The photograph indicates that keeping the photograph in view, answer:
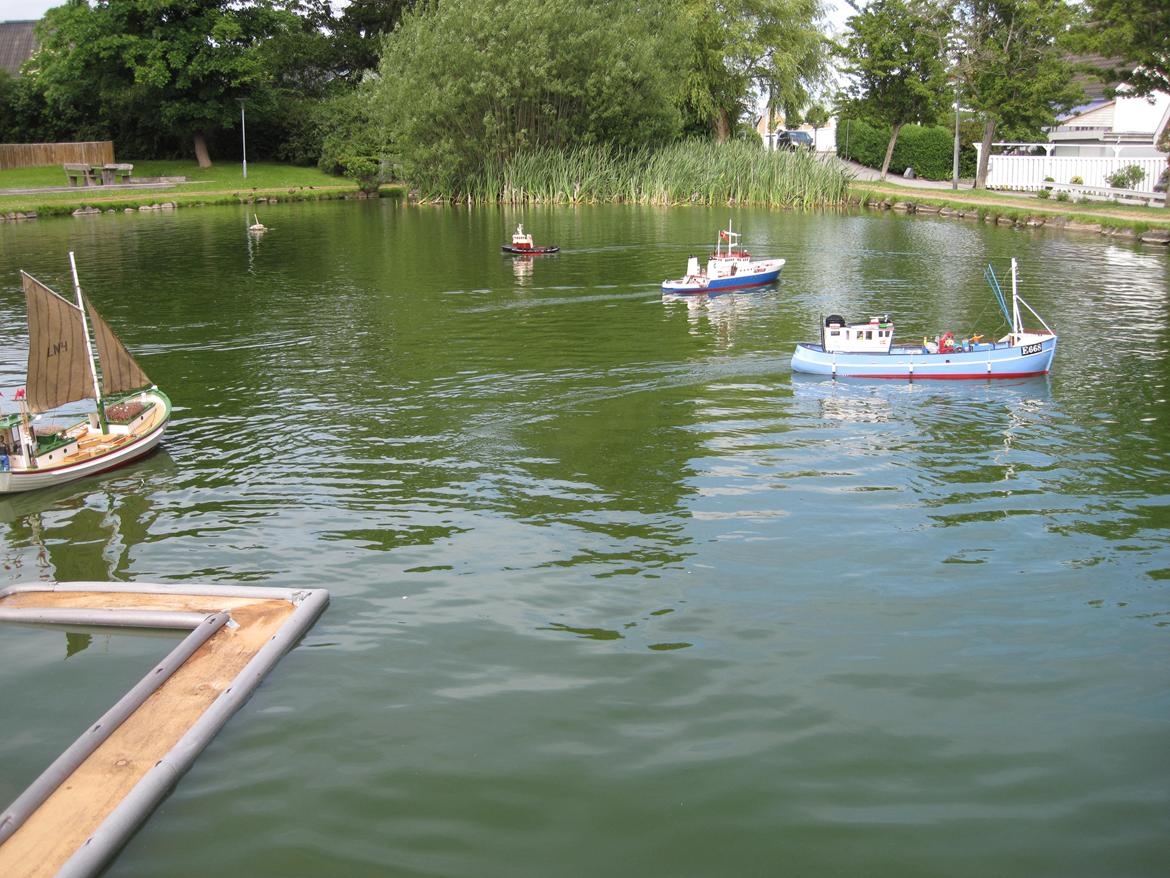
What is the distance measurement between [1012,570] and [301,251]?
145ft

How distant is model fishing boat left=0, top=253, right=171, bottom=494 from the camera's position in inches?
828

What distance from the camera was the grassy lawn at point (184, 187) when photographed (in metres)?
73.5

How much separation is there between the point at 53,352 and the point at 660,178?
59480mm

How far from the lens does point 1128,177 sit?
224 feet

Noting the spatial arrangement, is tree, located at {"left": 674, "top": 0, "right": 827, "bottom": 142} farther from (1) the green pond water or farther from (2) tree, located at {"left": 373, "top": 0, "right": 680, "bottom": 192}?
(1) the green pond water

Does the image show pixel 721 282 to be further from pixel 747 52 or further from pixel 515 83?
pixel 747 52

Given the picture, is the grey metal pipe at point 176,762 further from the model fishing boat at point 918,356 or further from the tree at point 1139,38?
the tree at point 1139,38

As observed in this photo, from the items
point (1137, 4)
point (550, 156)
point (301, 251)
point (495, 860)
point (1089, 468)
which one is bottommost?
point (495, 860)

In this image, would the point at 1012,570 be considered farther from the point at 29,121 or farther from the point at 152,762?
the point at 29,121

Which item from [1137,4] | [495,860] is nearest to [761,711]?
[495,860]

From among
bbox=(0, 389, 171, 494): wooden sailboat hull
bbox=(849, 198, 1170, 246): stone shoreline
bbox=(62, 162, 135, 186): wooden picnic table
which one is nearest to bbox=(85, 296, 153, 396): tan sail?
bbox=(0, 389, 171, 494): wooden sailboat hull

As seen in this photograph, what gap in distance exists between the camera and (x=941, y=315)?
36781mm

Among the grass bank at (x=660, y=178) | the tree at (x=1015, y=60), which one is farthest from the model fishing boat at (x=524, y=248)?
the tree at (x=1015, y=60)

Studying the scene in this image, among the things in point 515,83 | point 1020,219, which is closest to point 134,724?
point 1020,219
